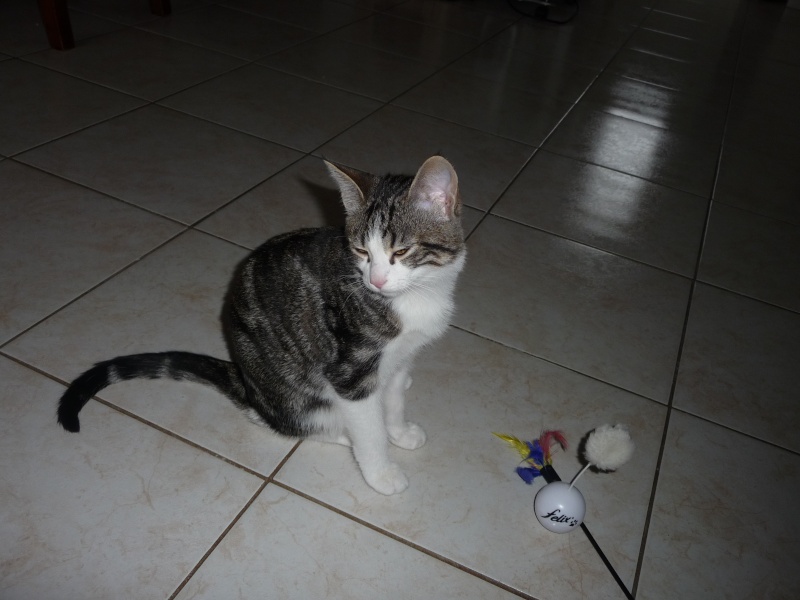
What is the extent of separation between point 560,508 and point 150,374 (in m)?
1.02

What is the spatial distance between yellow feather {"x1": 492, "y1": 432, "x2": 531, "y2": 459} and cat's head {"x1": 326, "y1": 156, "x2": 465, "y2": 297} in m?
0.51

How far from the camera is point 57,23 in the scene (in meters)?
2.82

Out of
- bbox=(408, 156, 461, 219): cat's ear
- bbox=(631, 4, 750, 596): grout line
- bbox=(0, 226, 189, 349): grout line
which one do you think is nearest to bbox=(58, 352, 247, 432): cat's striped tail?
bbox=(0, 226, 189, 349): grout line

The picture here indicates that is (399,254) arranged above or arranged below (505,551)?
above

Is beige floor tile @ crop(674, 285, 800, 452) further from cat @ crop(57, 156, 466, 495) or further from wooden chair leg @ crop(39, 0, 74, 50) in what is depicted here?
wooden chair leg @ crop(39, 0, 74, 50)

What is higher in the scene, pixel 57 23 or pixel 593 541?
pixel 57 23

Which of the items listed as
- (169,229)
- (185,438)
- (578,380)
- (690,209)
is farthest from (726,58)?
(185,438)

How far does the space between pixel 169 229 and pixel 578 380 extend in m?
1.45

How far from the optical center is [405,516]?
1.32 meters

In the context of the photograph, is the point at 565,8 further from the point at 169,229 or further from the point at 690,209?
the point at 169,229

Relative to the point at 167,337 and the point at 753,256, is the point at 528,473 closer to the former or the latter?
the point at 167,337

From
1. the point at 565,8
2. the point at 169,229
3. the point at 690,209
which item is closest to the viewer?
the point at 169,229

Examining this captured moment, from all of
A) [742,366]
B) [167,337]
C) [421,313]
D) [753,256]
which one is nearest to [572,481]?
[421,313]

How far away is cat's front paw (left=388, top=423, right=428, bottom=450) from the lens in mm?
1457
